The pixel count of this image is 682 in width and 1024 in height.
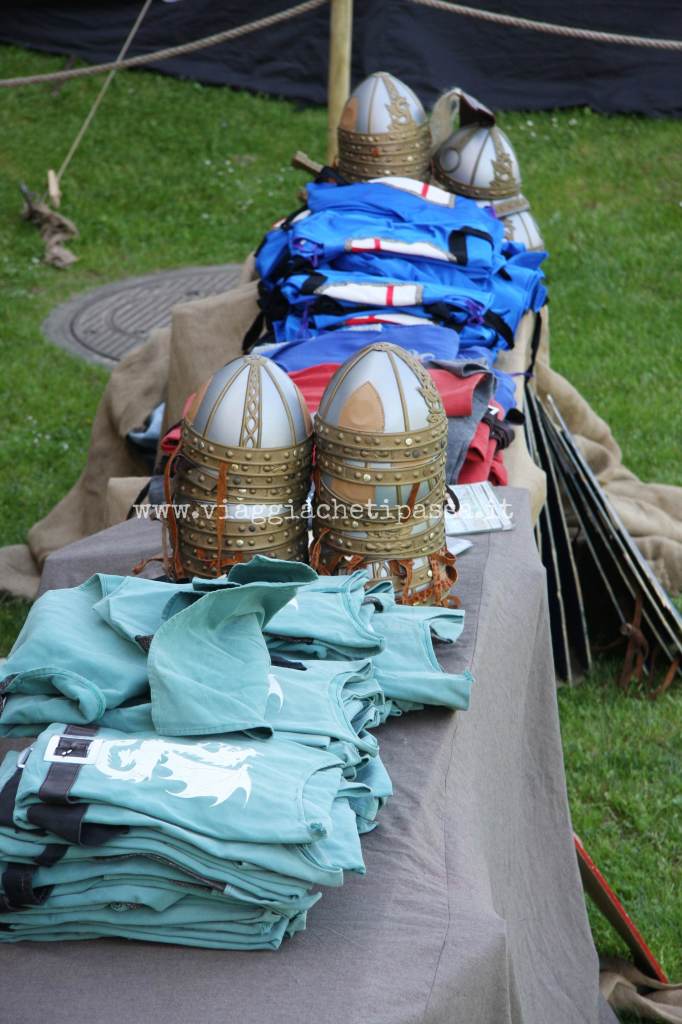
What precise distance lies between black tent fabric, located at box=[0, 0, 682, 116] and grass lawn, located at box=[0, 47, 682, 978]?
183mm

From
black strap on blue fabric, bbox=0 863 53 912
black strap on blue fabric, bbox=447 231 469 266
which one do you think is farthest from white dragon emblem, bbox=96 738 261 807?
black strap on blue fabric, bbox=447 231 469 266

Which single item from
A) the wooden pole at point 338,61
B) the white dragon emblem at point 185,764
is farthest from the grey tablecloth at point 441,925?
the wooden pole at point 338,61

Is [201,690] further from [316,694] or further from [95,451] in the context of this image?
[95,451]

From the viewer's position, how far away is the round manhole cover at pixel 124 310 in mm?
5605

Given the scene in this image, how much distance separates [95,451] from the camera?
3762 mm

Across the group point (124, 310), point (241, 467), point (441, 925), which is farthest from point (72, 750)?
point (124, 310)

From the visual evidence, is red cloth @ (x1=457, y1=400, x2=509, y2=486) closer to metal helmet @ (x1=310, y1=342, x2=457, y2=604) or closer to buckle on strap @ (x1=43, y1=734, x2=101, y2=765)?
metal helmet @ (x1=310, y1=342, x2=457, y2=604)

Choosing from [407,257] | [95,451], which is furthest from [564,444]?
[95,451]

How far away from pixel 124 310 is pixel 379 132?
8.80ft

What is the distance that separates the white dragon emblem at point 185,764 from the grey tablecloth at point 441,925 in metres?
0.18

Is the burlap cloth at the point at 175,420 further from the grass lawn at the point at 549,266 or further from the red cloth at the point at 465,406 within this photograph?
the red cloth at the point at 465,406

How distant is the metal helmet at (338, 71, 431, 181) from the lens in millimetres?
3572

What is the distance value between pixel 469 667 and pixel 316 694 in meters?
0.38

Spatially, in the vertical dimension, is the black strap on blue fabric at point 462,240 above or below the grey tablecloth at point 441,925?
above
